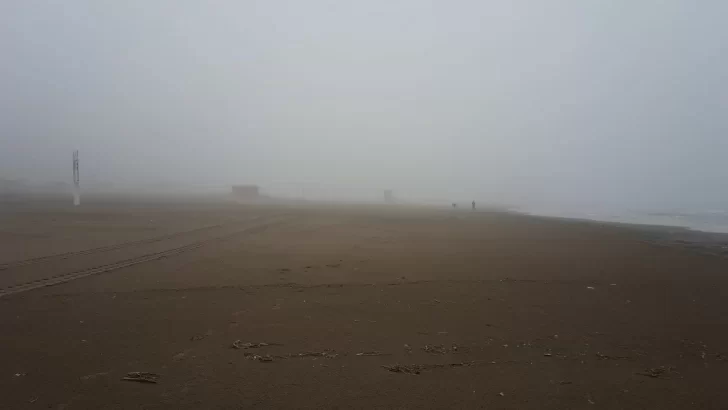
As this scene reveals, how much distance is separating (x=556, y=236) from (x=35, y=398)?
2157 cm

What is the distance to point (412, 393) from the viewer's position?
4.07 metres

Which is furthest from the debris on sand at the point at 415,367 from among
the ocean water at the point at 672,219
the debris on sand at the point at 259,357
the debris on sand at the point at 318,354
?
the ocean water at the point at 672,219

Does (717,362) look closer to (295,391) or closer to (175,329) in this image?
(295,391)

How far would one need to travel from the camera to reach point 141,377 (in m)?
4.23

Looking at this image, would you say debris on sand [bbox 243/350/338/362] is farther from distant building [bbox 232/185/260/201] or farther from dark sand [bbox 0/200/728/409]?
distant building [bbox 232/185/260/201]

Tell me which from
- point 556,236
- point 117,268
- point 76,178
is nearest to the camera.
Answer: point 117,268

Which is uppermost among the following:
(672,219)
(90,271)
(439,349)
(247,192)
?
(247,192)

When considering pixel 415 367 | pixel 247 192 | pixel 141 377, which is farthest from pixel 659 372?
pixel 247 192

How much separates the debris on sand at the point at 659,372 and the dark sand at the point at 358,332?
1.0 inches

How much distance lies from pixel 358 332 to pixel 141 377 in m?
3.13

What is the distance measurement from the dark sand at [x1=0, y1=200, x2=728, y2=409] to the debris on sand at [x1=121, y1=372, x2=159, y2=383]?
0.08 metres

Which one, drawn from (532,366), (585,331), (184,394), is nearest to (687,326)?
(585,331)

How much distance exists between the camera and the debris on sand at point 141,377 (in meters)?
4.17

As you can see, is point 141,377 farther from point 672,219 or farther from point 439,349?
point 672,219
